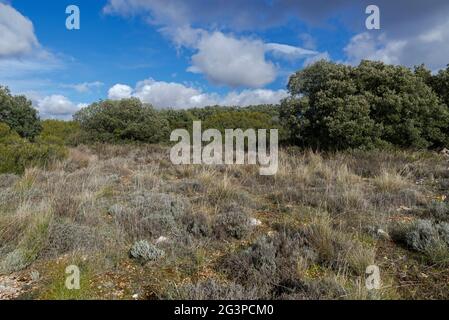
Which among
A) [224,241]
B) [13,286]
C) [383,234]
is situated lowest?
[13,286]

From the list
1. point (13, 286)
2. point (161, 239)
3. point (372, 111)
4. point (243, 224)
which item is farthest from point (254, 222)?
point (372, 111)

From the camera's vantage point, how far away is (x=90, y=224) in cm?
475

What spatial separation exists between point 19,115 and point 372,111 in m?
15.3

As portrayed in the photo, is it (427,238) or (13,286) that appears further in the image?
(427,238)

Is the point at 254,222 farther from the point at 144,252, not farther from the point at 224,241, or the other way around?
the point at 144,252

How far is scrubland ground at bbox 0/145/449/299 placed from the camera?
3234 mm

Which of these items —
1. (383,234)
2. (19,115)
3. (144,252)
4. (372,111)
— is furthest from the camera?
(19,115)

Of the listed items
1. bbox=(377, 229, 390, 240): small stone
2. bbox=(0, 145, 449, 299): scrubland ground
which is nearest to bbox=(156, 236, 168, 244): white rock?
bbox=(0, 145, 449, 299): scrubland ground

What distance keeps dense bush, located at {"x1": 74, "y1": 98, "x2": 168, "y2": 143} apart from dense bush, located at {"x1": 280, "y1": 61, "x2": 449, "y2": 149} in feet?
25.9

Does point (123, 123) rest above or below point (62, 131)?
below

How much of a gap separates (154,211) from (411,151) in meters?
9.20

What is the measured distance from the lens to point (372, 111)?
11.8 meters

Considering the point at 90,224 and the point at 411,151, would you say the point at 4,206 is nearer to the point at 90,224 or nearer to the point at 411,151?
the point at 90,224
